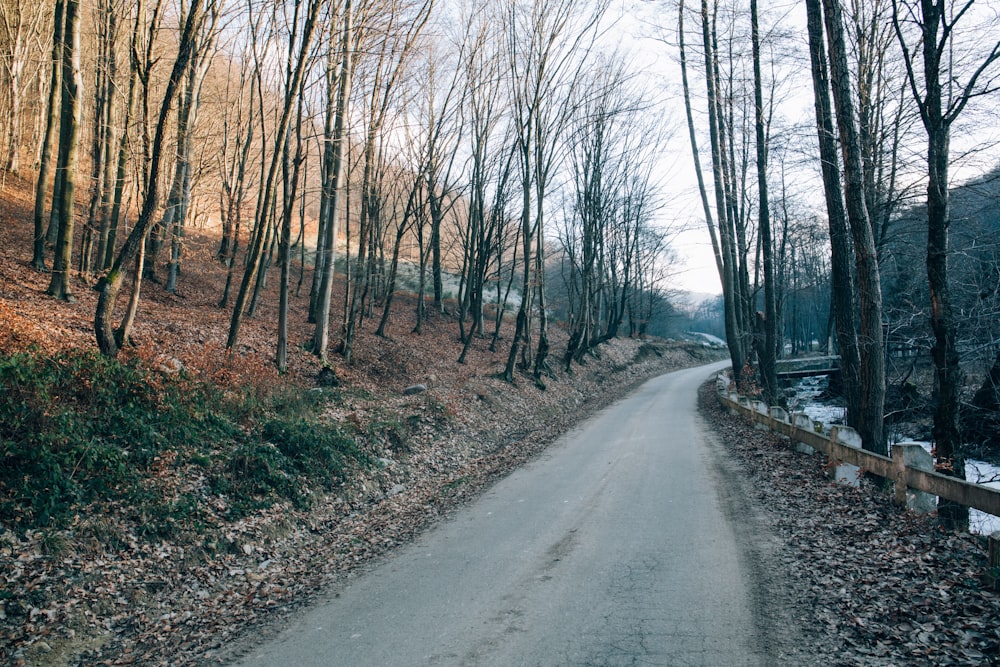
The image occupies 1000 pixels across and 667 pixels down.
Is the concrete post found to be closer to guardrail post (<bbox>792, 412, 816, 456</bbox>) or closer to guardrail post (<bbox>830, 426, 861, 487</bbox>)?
guardrail post (<bbox>792, 412, 816, 456</bbox>)

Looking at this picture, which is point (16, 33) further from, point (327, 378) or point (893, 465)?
point (893, 465)

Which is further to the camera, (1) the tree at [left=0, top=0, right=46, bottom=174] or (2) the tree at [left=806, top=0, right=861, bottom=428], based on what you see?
(1) the tree at [left=0, top=0, right=46, bottom=174]

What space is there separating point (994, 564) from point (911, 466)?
1879mm

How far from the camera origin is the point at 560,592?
529cm

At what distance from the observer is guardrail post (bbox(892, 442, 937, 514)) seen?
244 inches

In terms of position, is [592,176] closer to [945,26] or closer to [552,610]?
[945,26]

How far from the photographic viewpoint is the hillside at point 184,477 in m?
5.09

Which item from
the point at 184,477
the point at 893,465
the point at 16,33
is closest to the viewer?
the point at 893,465

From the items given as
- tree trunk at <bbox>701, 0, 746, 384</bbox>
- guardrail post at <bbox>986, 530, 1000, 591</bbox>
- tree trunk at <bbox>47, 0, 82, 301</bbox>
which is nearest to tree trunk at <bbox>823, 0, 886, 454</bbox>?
guardrail post at <bbox>986, 530, 1000, 591</bbox>

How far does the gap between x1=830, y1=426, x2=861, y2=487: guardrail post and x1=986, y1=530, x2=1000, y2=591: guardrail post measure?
11.2ft

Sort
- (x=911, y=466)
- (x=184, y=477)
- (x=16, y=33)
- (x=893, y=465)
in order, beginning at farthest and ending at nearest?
(x=16, y=33)
(x=184, y=477)
(x=893, y=465)
(x=911, y=466)

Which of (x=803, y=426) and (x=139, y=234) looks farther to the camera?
(x=803, y=426)

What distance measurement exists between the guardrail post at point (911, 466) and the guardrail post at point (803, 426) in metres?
3.50

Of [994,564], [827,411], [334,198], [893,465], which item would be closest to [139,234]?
[334,198]
